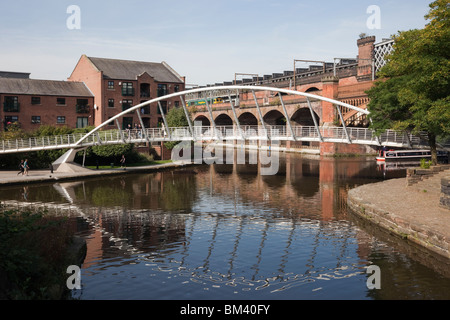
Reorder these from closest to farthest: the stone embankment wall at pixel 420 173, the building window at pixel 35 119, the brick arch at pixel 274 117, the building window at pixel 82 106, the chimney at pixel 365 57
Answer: the stone embankment wall at pixel 420 173
the building window at pixel 35 119
the chimney at pixel 365 57
the building window at pixel 82 106
the brick arch at pixel 274 117

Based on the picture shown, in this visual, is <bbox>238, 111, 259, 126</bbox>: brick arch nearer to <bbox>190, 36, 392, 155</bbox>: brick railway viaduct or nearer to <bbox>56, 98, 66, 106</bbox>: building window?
<bbox>190, 36, 392, 155</bbox>: brick railway viaduct

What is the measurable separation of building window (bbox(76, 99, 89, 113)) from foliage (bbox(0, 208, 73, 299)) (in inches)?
1906

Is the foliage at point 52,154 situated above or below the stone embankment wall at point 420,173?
above

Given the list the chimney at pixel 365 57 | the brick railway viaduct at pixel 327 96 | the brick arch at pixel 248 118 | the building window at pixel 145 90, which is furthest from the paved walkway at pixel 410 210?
the brick arch at pixel 248 118

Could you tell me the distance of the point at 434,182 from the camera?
25.1 metres

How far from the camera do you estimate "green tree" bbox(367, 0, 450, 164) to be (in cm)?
2578

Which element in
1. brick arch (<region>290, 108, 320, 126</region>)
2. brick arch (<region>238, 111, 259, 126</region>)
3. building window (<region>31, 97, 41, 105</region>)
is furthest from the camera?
brick arch (<region>238, 111, 259, 126</region>)

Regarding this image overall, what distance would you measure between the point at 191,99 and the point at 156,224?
85.2m

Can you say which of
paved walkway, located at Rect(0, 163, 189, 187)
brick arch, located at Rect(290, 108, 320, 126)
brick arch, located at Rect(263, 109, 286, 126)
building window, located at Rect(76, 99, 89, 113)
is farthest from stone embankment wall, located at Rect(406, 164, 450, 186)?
building window, located at Rect(76, 99, 89, 113)

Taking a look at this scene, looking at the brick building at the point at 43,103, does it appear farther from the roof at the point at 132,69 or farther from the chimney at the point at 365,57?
the chimney at the point at 365,57

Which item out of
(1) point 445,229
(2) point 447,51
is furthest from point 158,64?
(1) point 445,229

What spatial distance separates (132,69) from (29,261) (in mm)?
56613

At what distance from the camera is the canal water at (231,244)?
540 inches
